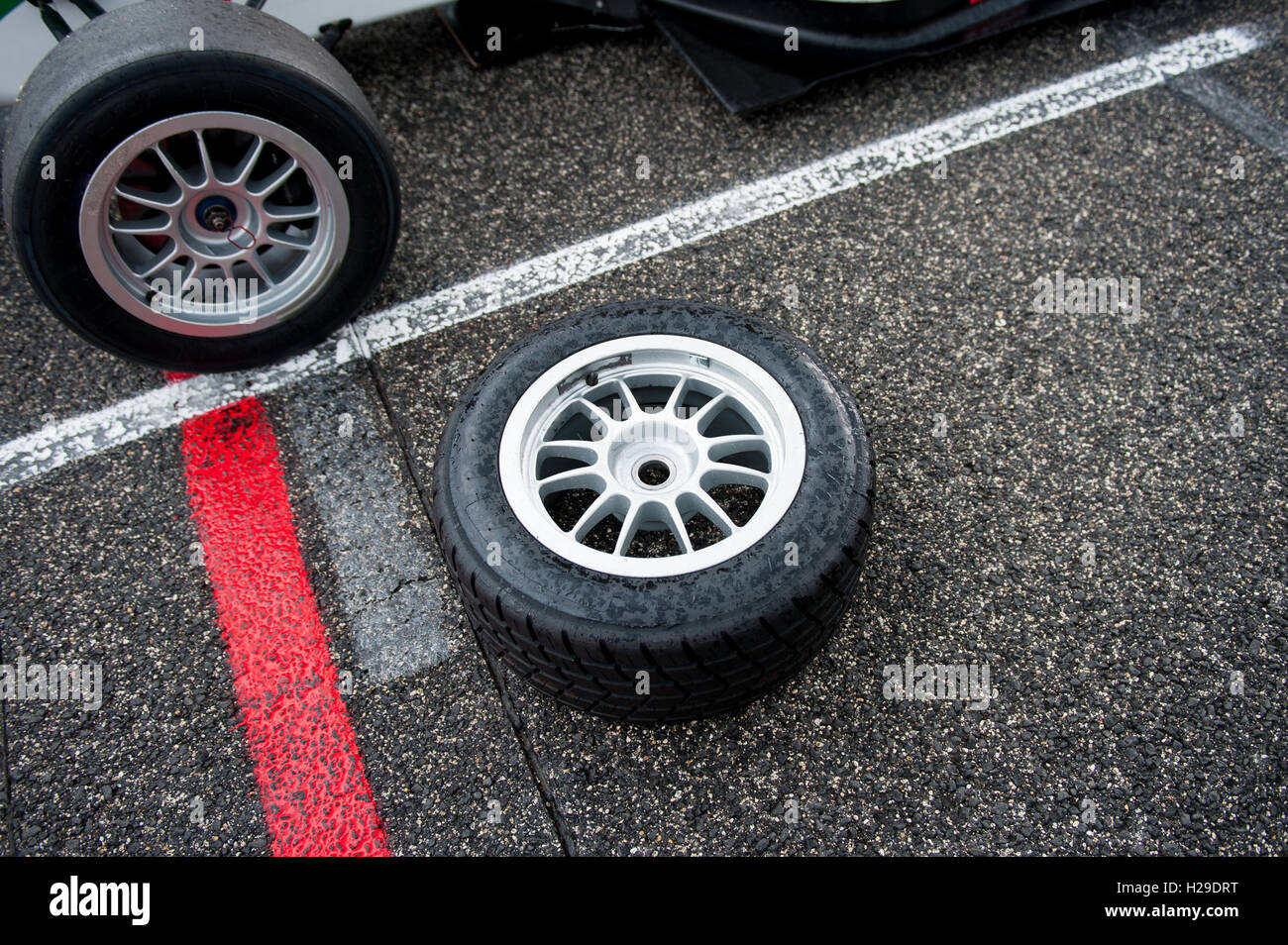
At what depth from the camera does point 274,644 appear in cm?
262

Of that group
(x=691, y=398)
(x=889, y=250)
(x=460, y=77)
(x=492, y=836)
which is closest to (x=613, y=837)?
(x=492, y=836)

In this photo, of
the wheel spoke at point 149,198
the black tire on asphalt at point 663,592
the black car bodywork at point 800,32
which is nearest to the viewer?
the black tire on asphalt at point 663,592

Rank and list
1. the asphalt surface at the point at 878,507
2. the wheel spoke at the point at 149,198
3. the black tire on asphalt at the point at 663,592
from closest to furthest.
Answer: the black tire on asphalt at the point at 663,592, the asphalt surface at the point at 878,507, the wheel spoke at the point at 149,198

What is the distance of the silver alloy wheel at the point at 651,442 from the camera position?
96.0 inches

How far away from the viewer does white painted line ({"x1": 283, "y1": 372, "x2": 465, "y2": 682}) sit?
2.62 meters

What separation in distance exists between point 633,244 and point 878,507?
50.0 inches

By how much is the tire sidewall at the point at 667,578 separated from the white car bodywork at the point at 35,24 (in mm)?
1393

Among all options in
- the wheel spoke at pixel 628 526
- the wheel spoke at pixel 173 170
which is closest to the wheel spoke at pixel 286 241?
the wheel spoke at pixel 173 170

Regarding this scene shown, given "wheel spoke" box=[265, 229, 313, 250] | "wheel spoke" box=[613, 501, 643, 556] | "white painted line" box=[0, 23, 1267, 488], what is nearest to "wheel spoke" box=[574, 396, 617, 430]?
"wheel spoke" box=[613, 501, 643, 556]

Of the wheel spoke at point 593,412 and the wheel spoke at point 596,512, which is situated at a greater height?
the wheel spoke at point 593,412

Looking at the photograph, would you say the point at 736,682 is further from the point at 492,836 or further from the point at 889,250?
the point at 889,250

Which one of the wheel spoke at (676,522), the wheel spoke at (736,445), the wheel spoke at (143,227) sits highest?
the wheel spoke at (143,227)

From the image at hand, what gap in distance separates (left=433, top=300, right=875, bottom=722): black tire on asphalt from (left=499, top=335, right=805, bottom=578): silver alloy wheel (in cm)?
5

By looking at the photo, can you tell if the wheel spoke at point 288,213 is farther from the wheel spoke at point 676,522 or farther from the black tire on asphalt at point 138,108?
the wheel spoke at point 676,522
